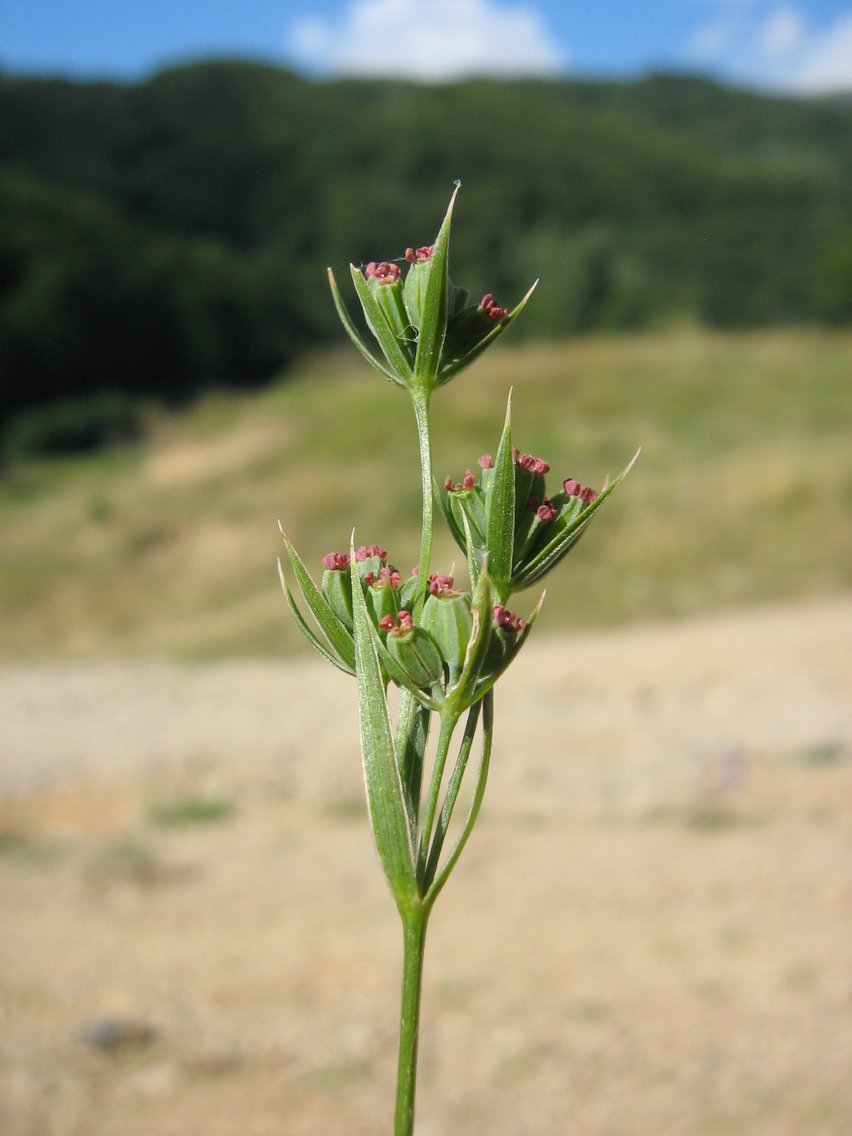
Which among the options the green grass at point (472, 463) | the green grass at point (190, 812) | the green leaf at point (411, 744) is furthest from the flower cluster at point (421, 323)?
the green grass at point (472, 463)

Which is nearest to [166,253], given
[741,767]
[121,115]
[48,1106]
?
[121,115]

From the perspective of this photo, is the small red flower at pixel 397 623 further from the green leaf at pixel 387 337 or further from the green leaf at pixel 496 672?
the green leaf at pixel 387 337

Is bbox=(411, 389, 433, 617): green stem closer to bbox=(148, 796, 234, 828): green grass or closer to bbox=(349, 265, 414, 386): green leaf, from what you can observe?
bbox=(349, 265, 414, 386): green leaf

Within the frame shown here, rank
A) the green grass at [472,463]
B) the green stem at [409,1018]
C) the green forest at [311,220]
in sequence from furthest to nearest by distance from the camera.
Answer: the green forest at [311,220], the green grass at [472,463], the green stem at [409,1018]

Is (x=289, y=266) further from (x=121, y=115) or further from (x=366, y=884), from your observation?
(x=366, y=884)

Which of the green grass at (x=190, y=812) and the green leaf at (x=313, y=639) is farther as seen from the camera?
the green grass at (x=190, y=812)

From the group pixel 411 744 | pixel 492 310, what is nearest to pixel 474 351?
pixel 492 310
